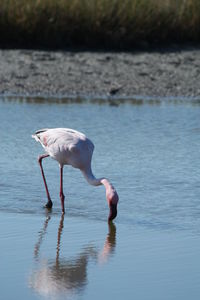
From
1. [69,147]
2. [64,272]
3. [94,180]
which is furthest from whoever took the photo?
[69,147]

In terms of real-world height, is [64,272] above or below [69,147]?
below

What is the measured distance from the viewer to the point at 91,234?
294 inches

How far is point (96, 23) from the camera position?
18125mm

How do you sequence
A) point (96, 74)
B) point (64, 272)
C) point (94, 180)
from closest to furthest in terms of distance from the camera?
point (64, 272) < point (94, 180) < point (96, 74)

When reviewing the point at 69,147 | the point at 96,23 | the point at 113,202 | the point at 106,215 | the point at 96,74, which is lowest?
the point at 96,74

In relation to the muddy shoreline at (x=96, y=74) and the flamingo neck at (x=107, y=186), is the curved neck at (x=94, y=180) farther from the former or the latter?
the muddy shoreline at (x=96, y=74)

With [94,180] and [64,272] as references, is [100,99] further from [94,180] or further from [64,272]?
[64,272]

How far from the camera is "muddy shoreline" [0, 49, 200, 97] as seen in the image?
15.5 meters

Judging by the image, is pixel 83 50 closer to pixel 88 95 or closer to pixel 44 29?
pixel 44 29

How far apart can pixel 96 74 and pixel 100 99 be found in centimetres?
104

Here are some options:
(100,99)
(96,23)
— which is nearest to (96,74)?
(100,99)

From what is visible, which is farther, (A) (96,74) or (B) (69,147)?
(A) (96,74)

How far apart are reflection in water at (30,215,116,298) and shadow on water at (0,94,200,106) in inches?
297

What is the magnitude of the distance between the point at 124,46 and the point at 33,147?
7.14m
